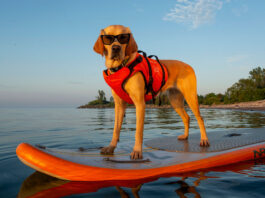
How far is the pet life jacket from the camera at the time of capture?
3.60 meters

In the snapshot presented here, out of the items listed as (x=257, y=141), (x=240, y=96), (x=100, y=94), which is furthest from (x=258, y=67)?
(x=257, y=141)

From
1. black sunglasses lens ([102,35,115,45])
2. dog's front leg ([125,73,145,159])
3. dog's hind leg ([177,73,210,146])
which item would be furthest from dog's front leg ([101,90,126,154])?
dog's hind leg ([177,73,210,146])

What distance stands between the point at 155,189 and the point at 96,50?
2.43m

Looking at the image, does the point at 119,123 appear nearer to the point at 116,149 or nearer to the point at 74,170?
the point at 116,149

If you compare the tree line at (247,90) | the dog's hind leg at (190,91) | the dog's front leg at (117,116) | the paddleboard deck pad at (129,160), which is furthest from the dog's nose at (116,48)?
the tree line at (247,90)

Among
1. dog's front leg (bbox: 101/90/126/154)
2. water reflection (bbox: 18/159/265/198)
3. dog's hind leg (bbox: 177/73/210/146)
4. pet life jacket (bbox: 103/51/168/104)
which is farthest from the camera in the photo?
dog's hind leg (bbox: 177/73/210/146)

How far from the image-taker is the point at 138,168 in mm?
3037

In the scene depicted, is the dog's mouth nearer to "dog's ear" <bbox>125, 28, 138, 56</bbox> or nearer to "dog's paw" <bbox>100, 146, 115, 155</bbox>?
"dog's ear" <bbox>125, 28, 138, 56</bbox>

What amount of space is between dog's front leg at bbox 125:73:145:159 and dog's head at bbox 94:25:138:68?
41 cm

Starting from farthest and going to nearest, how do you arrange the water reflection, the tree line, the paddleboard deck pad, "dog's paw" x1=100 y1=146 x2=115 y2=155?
1. the tree line
2. "dog's paw" x1=100 y1=146 x2=115 y2=155
3. the paddleboard deck pad
4. the water reflection

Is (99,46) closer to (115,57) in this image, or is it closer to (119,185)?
(115,57)

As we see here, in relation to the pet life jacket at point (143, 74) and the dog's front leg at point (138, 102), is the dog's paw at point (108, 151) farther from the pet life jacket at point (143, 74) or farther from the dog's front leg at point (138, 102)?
the pet life jacket at point (143, 74)

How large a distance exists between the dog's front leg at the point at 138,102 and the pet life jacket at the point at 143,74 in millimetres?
104

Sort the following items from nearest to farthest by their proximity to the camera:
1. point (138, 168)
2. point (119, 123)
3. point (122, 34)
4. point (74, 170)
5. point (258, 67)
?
point (74, 170) < point (138, 168) < point (122, 34) < point (119, 123) < point (258, 67)
